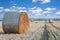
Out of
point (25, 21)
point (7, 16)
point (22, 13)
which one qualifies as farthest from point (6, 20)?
point (25, 21)

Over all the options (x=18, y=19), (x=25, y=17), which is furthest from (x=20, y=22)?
(x=25, y=17)

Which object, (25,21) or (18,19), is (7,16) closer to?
(18,19)

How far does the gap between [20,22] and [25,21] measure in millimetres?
1382

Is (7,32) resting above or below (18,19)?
below

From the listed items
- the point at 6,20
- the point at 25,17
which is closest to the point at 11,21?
the point at 6,20

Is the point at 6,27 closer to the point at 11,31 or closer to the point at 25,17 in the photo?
the point at 11,31

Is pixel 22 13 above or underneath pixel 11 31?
above

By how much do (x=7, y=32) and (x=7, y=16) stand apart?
99 centimetres

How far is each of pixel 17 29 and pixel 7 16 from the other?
1070 mm

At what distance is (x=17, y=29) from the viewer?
37.9 feet

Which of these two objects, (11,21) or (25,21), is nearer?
(11,21)

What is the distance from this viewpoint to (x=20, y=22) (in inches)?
475

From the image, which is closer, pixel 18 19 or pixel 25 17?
pixel 18 19

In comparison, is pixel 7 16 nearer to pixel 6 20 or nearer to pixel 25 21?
pixel 6 20
